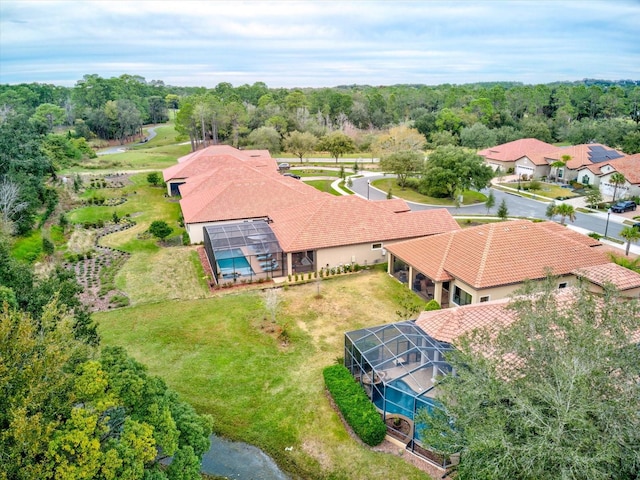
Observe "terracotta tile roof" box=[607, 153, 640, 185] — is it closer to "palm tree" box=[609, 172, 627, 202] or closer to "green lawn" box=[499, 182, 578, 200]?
"palm tree" box=[609, 172, 627, 202]

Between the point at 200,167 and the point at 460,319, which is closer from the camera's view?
the point at 460,319

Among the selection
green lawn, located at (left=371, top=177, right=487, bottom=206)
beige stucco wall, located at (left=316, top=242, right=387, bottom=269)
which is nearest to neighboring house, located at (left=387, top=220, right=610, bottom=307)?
beige stucco wall, located at (left=316, top=242, right=387, bottom=269)

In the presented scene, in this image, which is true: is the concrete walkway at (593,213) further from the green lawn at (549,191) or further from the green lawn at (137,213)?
the green lawn at (137,213)

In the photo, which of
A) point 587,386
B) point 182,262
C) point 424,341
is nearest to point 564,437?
point 587,386

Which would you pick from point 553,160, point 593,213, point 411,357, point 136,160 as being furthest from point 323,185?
point 411,357

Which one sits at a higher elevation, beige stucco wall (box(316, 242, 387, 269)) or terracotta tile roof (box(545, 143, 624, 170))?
terracotta tile roof (box(545, 143, 624, 170))

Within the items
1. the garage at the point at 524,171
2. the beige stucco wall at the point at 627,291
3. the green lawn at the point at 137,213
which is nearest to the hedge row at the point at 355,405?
the beige stucco wall at the point at 627,291

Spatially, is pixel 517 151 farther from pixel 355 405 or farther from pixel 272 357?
pixel 355 405
